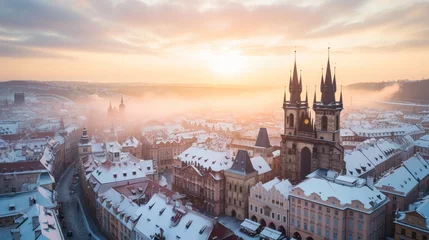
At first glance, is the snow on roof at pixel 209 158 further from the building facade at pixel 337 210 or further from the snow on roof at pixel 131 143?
the snow on roof at pixel 131 143

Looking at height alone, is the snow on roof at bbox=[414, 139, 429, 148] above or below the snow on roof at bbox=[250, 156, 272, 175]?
below

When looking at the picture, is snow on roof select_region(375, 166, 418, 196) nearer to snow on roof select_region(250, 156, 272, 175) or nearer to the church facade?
the church facade

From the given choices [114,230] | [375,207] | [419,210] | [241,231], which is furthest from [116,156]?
[419,210]

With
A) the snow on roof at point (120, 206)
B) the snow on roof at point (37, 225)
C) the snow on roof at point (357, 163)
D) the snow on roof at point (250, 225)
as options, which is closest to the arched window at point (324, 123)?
the snow on roof at point (357, 163)

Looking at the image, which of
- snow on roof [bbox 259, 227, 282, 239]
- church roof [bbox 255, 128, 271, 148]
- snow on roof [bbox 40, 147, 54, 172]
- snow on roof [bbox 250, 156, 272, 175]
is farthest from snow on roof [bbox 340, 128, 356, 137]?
snow on roof [bbox 40, 147, 54, 172]

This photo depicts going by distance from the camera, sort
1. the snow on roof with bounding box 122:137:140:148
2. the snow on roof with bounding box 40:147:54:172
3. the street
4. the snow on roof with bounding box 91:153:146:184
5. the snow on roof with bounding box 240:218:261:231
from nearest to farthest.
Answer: the snow on roof with bounding box 240:218:261:231 < the street < the snow on roof with bounding box 91:153:146:184 < the snow on roof with bounding box 40:147:54:172 < the snow on roof with bounding box 122:137:140:148

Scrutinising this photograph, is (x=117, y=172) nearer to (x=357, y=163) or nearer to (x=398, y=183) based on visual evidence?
(x=357, y=163)

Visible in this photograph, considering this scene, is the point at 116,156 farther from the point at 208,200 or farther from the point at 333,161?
the point at 333,161
